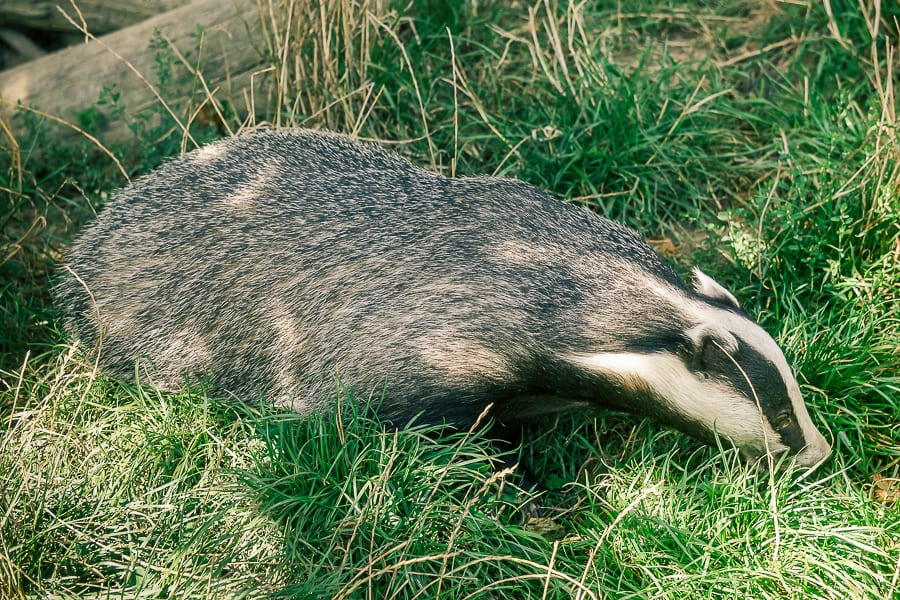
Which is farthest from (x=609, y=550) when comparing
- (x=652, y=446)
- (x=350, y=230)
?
(x=350, y=230)

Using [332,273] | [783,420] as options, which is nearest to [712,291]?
[783,420]

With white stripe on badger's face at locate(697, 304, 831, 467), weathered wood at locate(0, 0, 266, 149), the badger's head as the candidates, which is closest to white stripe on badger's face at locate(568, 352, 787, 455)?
the badger's head

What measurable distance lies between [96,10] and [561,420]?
15.4ft

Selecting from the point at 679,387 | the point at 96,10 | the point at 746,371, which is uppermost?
the point at 96,10

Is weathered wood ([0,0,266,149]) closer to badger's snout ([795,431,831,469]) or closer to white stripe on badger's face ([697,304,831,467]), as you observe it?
white stripe on badger's face ([697,304,831,467])

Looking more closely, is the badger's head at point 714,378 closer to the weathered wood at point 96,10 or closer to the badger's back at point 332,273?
the badger's back at point 332,273

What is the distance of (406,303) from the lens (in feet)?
13.9

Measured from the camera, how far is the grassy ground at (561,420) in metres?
3.76

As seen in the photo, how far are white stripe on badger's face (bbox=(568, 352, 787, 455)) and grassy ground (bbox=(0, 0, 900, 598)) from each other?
274 millimetres

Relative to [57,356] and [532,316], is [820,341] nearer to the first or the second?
[532,316]

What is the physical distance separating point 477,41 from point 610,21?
102 centimetres

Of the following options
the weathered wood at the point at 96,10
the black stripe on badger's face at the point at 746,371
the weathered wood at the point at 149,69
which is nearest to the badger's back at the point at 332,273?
the black stripe on badger's face at the point at 746,371

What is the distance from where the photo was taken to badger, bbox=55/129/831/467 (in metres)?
4.03

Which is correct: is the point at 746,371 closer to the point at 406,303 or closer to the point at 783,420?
the point at 783,420
